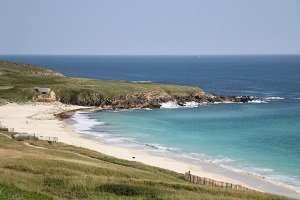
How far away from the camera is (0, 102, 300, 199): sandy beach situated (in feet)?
195

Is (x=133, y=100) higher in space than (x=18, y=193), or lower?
lower

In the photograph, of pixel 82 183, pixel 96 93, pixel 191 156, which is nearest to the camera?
pixel 82 183

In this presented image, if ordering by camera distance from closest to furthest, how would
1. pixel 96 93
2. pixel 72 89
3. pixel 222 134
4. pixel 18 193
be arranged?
1. pixel 18 193
2. pixel 222 134
3. pixel 96 93
4. pixel 72 89

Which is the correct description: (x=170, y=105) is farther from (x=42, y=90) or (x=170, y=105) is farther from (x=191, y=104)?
(x=42, y=90)

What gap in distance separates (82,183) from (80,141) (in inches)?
1735

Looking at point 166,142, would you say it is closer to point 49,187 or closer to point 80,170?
point 80,170

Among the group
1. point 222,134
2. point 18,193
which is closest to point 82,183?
point 18,193

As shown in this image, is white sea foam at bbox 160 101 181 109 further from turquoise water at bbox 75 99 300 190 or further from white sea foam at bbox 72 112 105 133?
white sea foam at bbox 72 112 105 133

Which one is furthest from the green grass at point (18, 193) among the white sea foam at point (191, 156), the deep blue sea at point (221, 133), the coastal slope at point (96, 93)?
the coastal slope at point (96, 93)

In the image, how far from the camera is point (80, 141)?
82.8 metres

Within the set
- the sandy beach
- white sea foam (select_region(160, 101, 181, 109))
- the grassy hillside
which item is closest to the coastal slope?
the grassy hillside

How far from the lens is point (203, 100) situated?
5891 inches

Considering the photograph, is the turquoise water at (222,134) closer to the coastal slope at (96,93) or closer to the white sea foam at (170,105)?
the white sea foam at (170,105)

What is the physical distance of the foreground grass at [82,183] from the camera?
36.4 meters
